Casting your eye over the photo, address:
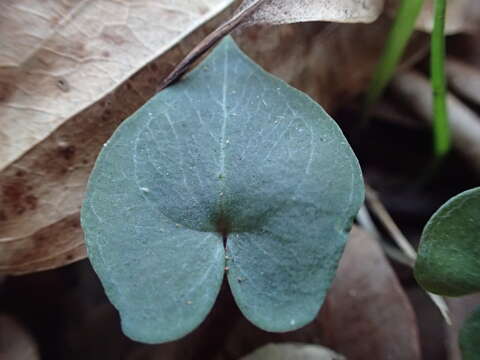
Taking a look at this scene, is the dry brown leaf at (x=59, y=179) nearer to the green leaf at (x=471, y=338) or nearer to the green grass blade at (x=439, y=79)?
the green grass blade at (x=439, y=79)

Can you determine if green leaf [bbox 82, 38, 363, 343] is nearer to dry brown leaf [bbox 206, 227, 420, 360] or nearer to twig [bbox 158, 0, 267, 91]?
twig [bbox 158, 0, 267, 91]

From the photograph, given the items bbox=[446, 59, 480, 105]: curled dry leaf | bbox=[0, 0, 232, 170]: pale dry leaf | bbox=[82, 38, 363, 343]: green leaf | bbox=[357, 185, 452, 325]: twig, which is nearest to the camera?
bbox=[82, 38, 363, 343]: green leaf

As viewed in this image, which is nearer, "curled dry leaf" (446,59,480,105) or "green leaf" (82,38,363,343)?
"green leaf" (82,38,363,343)

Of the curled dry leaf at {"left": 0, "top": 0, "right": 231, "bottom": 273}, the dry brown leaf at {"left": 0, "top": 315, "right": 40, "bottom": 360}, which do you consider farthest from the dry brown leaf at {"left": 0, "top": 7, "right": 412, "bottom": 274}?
the dry brown leaf at {"left": 0, "top": 315, "right": 40, "bottom": 360}

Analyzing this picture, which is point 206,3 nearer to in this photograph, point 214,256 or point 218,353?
point 214,256

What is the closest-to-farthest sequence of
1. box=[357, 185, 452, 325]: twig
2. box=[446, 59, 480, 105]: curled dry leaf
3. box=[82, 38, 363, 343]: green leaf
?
1. box=[82, 38, 363, 343]: green leaf
2. box=[357, 185, 452, 325]: twig
3. box=[446, 59, 480, 105]: curled dry leaf

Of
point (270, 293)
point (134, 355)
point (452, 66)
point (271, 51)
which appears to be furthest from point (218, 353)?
point (452, 66)

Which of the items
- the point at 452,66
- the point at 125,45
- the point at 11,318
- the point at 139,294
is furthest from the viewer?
the point at 452,66
